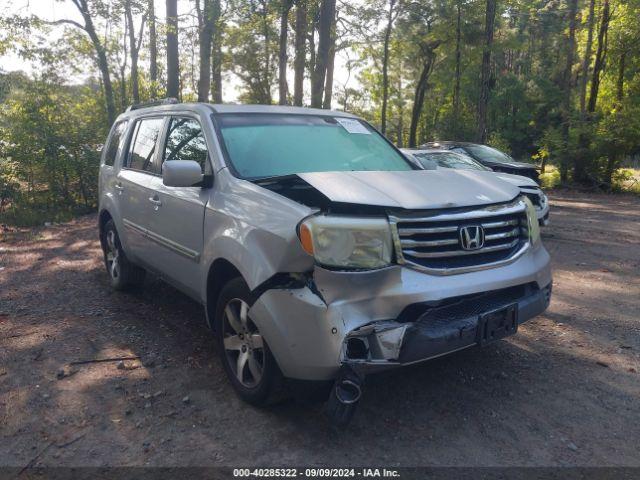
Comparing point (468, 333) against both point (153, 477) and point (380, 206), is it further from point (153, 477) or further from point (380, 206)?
point (153, 477)

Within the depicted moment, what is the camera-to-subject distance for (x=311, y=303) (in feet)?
9.19

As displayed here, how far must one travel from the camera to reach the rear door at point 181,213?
3.95 meters

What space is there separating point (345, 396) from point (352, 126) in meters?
2.72

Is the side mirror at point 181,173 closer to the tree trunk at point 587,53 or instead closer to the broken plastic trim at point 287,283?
the broken plastic trim at point 287,283

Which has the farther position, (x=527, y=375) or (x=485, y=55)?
(x=485, y=55)

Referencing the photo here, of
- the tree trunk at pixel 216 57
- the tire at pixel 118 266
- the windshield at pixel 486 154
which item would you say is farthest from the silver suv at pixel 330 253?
the tree trunk at pixel 216 57

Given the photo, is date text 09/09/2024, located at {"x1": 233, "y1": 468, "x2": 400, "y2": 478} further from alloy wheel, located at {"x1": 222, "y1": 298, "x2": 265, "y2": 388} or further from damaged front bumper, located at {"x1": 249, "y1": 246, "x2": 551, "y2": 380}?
alloy wheel, located at {"x1": 222, "y1": 298, "x2": 265, "y2": 388}

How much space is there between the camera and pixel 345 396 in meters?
2.79

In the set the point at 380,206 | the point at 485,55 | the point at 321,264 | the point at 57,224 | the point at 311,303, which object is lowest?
the point at 57,224

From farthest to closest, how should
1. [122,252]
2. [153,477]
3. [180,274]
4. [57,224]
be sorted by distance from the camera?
1. [57,224]
2. [122,252]
3. [180,274]
4. [153,477]

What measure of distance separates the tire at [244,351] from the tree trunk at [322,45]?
11952mm

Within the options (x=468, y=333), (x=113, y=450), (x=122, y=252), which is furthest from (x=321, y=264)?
(x=122, y=252)

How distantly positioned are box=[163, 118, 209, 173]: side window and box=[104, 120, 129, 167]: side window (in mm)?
1360

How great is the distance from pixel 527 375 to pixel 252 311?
2.09 m
